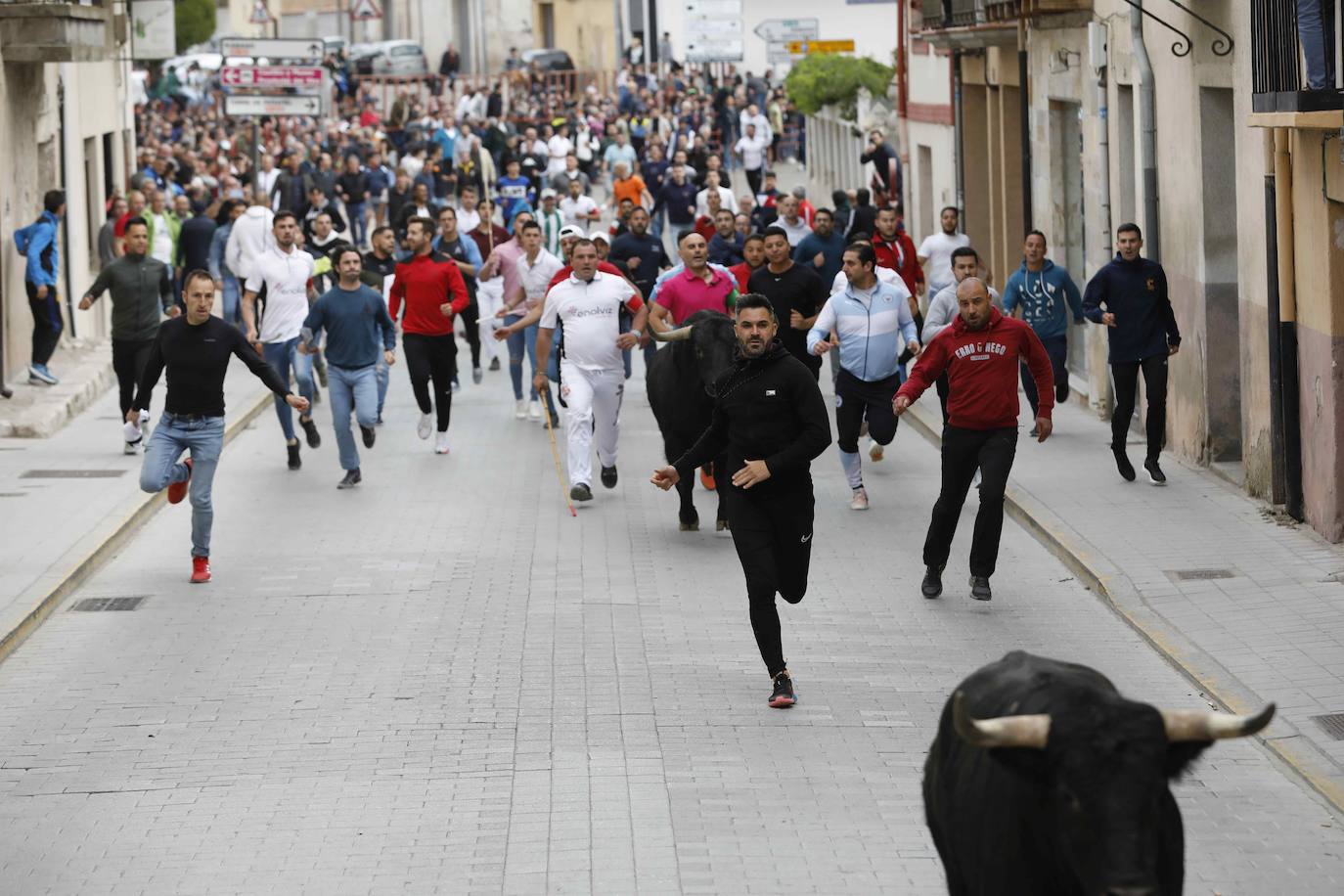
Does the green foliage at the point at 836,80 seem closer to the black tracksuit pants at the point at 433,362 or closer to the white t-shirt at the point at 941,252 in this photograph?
the white t-shirt at the point at 941,252

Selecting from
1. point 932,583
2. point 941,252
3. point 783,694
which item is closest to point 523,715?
point 783,694

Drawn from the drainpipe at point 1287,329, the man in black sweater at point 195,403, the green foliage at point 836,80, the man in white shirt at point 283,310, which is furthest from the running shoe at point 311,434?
the green foliage at point 836,80

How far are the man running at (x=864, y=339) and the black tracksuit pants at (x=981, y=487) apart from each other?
2.91 meters

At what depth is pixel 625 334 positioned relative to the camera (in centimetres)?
1658

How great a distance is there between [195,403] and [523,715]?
4.22 meters

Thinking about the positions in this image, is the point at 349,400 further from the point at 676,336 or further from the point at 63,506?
the point at 676,336

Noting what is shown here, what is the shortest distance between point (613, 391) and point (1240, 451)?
15.1 feet

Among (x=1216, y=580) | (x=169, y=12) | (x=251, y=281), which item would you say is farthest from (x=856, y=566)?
(x=169, y=12)

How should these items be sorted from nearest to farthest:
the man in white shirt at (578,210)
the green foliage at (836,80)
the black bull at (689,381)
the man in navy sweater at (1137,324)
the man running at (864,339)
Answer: the black bull at (689,381) → the man running at (864,339) → the man in navy sweater at (1137,324) → the man in white shirt at (578,210) → the green foliage at (836,80)

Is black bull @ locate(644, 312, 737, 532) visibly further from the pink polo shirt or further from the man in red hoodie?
the man in red hoodie

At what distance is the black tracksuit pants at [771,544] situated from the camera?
10055 millimetres

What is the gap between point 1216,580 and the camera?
12.6 m

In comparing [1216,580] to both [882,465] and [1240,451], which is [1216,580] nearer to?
[1240,451]

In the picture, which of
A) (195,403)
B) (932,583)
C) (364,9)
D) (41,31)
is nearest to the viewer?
(932,583)
